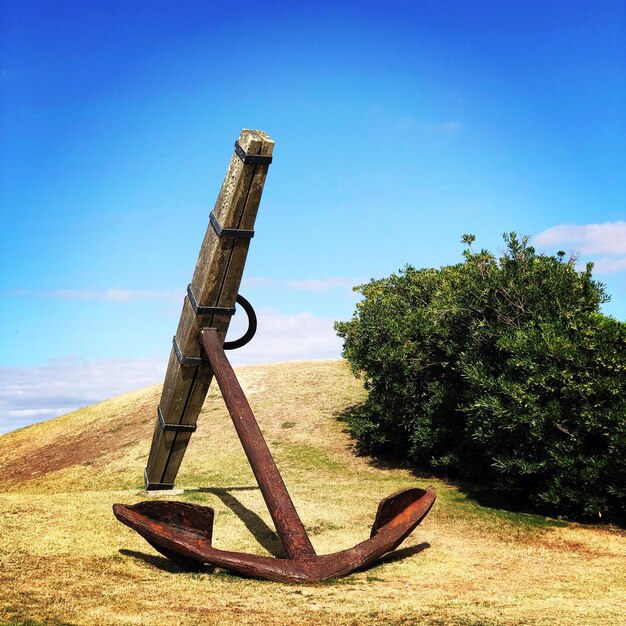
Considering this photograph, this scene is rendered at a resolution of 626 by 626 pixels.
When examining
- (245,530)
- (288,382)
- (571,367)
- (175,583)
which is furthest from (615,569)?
(288,382)

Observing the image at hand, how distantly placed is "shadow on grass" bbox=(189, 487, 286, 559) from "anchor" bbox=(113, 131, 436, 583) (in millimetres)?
1768

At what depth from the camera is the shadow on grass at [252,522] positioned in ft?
30.2

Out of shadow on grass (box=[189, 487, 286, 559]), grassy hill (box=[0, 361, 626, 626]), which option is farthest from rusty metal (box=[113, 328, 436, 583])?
shadow on grass (box=[189, 487, 286, 559])

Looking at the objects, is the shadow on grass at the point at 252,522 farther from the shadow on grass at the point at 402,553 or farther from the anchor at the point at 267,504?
the anchor at the point at 267,504

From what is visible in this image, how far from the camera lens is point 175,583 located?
6977 mm

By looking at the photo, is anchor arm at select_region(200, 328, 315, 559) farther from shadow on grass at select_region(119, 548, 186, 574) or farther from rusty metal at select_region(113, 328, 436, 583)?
shadow on grass at select_region(119, 548, 186, 574)

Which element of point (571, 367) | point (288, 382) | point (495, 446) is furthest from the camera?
point (288, 382)

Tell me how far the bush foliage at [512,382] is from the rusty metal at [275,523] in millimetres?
4508

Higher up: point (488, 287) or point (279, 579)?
point (488, 287)

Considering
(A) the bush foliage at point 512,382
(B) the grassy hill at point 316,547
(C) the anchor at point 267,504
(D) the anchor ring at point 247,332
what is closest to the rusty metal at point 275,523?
(C) the anchor at point 267,504

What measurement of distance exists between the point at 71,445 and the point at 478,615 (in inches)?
652

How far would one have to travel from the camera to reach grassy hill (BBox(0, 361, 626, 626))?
6.19 m

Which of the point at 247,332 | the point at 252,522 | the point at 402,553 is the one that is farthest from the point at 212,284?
the point at 402,553

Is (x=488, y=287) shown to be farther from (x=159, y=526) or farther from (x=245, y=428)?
(x=159, y=526)
